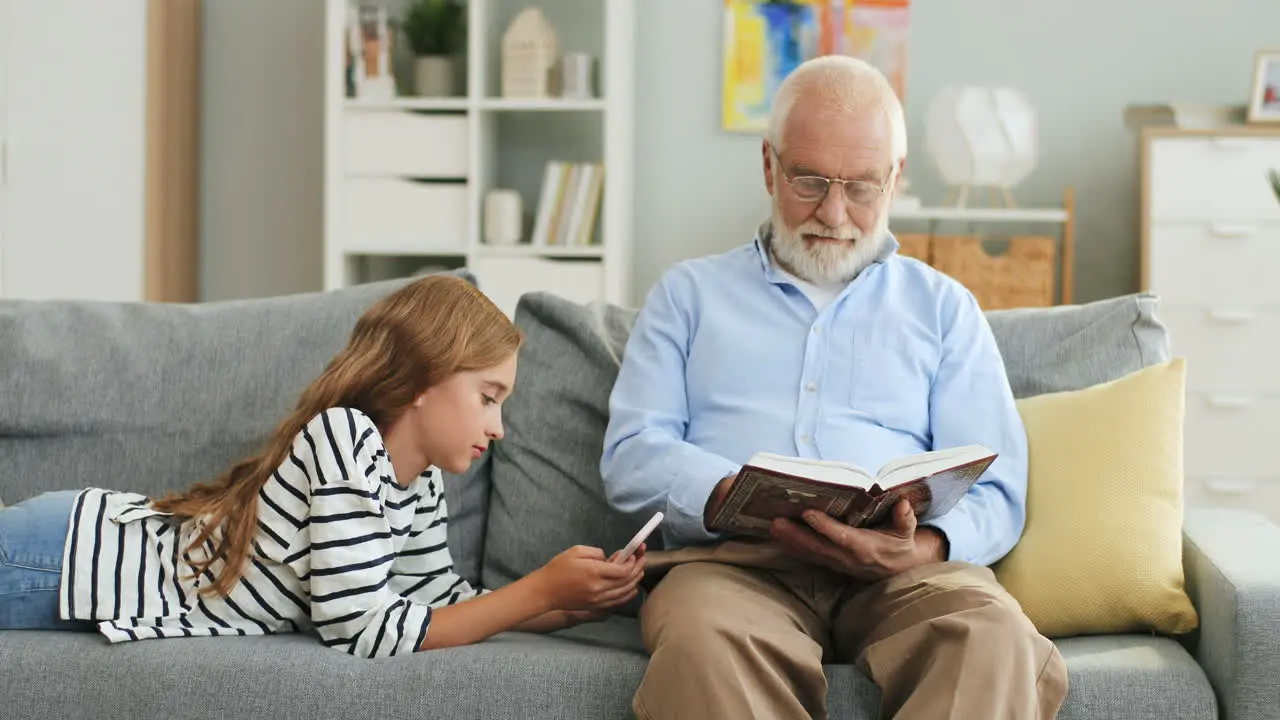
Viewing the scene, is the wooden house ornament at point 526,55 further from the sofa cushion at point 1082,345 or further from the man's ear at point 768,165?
the sofa cushion at point 1082,345

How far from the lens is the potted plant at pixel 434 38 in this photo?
390 cm

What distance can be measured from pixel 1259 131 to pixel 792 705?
9.23ft

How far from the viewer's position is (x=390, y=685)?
154 cm

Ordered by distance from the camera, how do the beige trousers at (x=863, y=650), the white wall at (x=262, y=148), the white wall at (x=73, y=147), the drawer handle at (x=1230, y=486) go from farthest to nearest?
the white wall at (x=262, y=148)
the drawer handle at (x=1230, y=486)
the white wall at (x=73, y=147)
the beige trousers at (x=863, y=650)

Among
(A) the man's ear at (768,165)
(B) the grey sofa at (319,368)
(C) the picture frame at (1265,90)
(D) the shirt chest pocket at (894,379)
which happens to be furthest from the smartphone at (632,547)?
(C) the picture frame at (1265,90)

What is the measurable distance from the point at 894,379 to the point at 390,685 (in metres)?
0.80

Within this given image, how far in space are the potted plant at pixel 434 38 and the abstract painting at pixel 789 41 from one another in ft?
2.72

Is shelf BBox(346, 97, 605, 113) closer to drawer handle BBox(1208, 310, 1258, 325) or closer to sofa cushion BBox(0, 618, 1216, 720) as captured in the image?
drawer handle BBox(1208, 310, 1258, 325)

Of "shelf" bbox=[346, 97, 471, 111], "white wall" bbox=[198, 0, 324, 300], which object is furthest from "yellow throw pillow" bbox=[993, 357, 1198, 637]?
"white wall" bbox=[198, 0, 324, 300]

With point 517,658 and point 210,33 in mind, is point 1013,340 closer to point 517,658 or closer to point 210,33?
point 517,658

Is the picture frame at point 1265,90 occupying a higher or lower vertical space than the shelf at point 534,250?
higher

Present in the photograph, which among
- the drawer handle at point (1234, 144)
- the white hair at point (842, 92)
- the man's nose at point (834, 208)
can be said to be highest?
the drawer handle at point (1234, 144)

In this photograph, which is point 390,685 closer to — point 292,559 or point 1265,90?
point 292,559

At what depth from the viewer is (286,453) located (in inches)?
64.0
